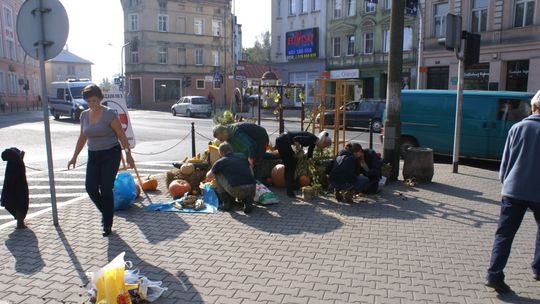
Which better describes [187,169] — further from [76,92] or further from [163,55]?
[163,55]

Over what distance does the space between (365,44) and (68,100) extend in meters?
21.1

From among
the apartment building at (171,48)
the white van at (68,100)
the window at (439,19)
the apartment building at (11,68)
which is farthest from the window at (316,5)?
the apartment building at (11,68)

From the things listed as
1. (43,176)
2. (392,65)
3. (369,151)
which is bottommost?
(43,176)

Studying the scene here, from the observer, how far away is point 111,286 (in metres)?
3.69

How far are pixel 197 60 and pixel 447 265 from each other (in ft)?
179

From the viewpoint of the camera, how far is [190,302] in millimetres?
3941

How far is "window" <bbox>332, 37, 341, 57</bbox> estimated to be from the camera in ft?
122

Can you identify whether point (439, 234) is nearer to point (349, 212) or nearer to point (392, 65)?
point (349, 212)

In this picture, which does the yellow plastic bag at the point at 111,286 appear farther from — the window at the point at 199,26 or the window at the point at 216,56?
the window at the point at 216,56

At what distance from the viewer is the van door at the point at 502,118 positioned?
11.1 m

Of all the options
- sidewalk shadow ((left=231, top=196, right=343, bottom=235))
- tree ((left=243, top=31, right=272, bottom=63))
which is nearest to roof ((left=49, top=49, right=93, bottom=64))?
tree ((left=243, top=31, right=272, bottom=63))

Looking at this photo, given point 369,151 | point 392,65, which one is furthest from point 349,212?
point 392,65

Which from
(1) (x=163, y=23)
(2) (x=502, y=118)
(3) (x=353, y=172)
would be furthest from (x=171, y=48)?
(3) (x=353, y=172)

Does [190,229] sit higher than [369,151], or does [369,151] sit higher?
[369,151]
